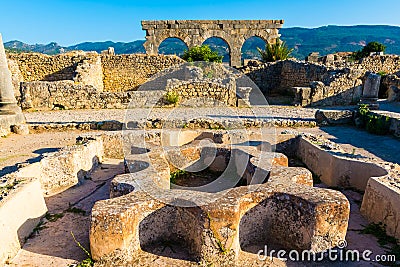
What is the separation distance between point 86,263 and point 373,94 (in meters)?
12.2

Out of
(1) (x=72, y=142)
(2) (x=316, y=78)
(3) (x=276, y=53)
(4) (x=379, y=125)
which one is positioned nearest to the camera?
(1) (x=72, y=142)

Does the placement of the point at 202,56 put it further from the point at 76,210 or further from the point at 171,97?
the point at 76,210

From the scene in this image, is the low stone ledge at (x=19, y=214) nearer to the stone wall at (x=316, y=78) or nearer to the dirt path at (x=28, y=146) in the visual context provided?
the dirt path at (x=28, y=146)

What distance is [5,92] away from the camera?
36.2ft

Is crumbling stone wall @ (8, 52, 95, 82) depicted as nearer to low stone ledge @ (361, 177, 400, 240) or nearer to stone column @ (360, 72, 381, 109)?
stone column @ (360, 72, 381, 109)

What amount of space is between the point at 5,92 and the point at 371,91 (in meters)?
13.6

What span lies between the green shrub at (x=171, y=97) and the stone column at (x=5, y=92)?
19.5 feet

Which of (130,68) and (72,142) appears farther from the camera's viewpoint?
(130,68)

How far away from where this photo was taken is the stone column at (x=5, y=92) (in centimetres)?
1077

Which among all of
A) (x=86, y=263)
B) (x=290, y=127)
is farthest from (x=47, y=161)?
(x=290, y=127)

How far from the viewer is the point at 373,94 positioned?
1243cm

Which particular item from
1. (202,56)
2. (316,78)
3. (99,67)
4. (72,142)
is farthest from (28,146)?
(316,78)

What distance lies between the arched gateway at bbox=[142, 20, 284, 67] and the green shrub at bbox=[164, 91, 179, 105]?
11.3m

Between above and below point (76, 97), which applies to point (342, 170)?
below
